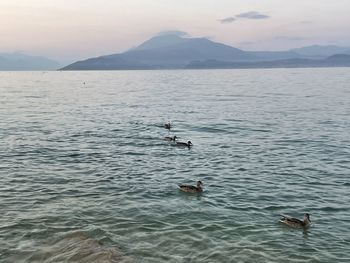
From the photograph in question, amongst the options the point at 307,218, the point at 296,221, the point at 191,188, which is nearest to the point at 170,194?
the point at 191,188

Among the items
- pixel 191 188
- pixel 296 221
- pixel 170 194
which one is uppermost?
pixel 191 188

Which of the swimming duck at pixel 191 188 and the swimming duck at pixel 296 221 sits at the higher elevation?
the swimming duck at pixel 191 188

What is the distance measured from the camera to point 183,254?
56.1ft

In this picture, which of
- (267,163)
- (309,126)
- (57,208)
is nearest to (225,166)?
(267,163)

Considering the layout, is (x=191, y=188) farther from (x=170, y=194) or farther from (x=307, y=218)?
(x=307, y=218)

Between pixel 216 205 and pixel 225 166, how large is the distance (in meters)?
8.34

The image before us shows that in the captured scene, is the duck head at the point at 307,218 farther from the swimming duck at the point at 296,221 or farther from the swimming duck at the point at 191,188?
the swimming duck at the point at 191,188

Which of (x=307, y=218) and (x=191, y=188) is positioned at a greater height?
(x=191, y=188)

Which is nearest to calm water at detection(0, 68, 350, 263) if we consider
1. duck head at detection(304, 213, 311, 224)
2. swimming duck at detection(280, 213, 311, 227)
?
swimming duck at detection(280, 213, 311, 227)

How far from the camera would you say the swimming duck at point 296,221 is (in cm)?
1995

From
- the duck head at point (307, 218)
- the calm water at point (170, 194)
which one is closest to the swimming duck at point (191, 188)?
the calm water at point (170, 194)

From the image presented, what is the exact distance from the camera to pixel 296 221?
20.0 metres

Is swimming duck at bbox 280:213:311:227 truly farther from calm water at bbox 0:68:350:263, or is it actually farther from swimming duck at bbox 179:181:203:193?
swimming duck at bbox 179:181:203:193

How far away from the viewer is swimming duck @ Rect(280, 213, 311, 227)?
19953mm
